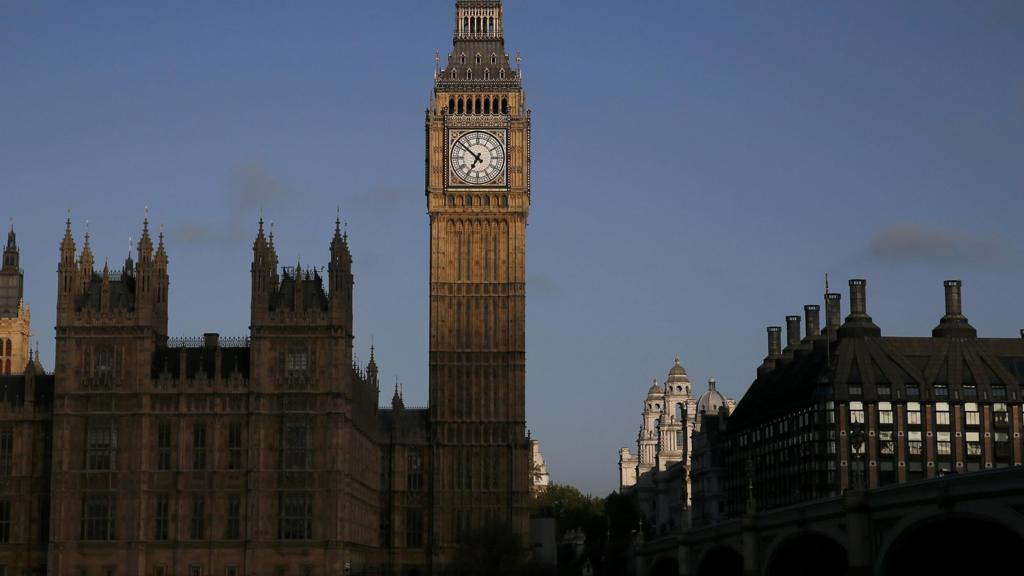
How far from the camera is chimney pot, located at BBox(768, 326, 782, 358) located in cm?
18938

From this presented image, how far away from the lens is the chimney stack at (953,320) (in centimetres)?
15412

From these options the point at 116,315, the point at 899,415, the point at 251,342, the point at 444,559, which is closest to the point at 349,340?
the point at 251,342

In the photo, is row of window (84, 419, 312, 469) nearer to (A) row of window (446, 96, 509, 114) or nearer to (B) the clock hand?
(B) the clock hand

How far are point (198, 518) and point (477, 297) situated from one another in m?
32.0

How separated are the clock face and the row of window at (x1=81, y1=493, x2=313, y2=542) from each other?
34.3m

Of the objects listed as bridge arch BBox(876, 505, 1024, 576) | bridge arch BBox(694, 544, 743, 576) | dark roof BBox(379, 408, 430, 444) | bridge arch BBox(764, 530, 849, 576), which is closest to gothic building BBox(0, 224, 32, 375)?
dark roof BBox(379, 408, 430, 444)

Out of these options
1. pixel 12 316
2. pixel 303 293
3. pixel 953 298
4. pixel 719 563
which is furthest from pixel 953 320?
pixel 12 316

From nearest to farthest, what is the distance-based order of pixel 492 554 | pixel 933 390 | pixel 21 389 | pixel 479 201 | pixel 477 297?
pixel 21 389 → pixel 492 554 → pixel 477 297 → pixel 479 201 → pixel 933 390

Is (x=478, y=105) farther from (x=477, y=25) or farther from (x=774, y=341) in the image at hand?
(x=774, y=341)

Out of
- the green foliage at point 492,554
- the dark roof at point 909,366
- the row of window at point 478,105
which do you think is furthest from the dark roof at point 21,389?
the dark roof at point 909,366

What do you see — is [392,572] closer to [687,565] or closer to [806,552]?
[687,565]

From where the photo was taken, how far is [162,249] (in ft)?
408

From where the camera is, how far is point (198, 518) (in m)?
120

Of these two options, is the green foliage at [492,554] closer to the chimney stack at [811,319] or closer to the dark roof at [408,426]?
the dark roof at [408,426]
